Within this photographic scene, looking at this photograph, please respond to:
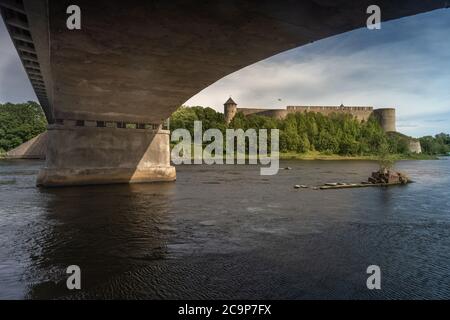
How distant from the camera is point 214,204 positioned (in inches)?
1005

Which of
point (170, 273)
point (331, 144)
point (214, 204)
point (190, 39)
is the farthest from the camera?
point (331, 144)

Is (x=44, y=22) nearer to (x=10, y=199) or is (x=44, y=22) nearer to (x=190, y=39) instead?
(x=190, y=39)

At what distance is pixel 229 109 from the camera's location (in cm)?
14288

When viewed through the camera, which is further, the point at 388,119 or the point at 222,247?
the point at 388,119

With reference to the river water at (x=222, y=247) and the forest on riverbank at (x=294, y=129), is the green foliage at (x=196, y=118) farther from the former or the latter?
the river water at (x=222, y=247)

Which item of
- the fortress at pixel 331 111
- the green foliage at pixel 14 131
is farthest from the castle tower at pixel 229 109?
the green foliage at pixel 14 131

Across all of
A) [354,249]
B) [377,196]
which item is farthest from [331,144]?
[354,249]

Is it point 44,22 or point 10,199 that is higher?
point 44,22

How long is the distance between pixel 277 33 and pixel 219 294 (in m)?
10.3

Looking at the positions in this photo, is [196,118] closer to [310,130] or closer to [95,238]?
[310,130]

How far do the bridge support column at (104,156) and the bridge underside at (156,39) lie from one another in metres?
3.66

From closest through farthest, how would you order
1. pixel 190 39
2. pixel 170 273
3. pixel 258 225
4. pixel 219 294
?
pixel 219 294 < pixel 170 273 < pixel 190 39 < pixel 258 225

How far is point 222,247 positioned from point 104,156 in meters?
25.1

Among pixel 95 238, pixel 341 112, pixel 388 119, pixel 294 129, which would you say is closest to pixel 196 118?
pixel 294 129
